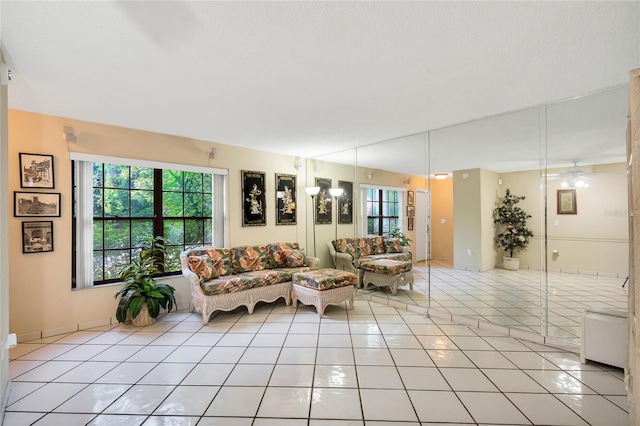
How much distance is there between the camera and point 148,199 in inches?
149

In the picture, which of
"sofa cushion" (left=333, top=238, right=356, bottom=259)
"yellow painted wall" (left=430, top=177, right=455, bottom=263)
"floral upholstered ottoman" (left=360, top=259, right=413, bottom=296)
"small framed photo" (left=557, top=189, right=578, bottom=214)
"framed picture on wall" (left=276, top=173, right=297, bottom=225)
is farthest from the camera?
"framed picture on wall" (left=276, top=173, right=297, bottom=225)

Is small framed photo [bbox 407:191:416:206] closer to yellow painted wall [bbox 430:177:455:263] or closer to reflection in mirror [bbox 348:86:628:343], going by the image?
reflection in mirror [bbox 348:86:628:343]

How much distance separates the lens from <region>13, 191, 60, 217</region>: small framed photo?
9.40 ft

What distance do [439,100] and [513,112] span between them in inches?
37.1

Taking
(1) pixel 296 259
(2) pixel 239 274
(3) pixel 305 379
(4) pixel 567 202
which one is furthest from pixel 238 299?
(4) pixel 567 202

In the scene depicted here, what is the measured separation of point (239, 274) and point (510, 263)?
11.4 feet

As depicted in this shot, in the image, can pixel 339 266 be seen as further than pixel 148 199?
Yes

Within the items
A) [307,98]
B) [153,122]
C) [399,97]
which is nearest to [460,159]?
[399,97]

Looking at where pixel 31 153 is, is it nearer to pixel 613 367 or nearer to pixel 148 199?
pixel 148 199

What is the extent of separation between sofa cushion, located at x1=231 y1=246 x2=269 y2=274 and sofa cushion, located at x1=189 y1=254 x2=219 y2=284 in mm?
427

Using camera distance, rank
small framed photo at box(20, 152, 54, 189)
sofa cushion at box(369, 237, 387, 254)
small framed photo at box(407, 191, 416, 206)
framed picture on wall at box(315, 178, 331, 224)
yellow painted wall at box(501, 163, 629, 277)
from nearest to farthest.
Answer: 1. yellow painted wall at box(501, 163, 629, 277)
2. small framed photo at box(20, 152, 54, 189)
3. small framed photo at box(407, 191, 416, 206)
4. sofa cushion at box(369, 237, 387, 254)
5. framed picture on wall at box(315, 178, 331, 224)

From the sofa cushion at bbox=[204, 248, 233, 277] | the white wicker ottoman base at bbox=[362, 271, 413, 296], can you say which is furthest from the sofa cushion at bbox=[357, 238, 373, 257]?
the sofa cushion at bbox=[204, 248, 233, 277]

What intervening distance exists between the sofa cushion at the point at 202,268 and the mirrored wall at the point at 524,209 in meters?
2.35

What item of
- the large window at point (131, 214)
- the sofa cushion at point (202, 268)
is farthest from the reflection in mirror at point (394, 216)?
the large window at point (131, 214)
